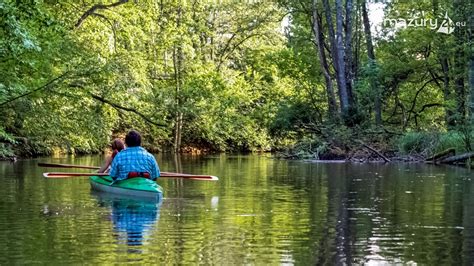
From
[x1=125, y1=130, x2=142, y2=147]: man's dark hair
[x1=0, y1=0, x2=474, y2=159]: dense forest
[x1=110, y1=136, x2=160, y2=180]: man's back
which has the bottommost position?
[x1=110, y1=136, x2=160, y2=180]: man's back

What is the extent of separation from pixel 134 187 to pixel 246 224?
4076 mm

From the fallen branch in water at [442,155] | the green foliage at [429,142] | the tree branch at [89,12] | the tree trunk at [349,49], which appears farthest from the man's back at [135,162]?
the tree trunk at [349,49]

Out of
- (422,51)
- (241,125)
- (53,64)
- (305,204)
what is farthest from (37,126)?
(241,125)

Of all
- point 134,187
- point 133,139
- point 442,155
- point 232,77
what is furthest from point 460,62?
point 232,77

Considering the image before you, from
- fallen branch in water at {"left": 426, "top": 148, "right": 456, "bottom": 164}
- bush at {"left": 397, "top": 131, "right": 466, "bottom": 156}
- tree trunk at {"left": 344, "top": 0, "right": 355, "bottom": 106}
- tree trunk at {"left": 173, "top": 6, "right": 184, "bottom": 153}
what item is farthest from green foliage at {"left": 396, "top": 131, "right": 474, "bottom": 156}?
tree trunk at {"left": 173, "top": 6, "right": 184, "bottom": 153}

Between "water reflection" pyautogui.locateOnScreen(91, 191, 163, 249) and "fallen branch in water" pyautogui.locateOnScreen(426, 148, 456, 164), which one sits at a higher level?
"fallen branch in water" pyautogui.locateOnScreen(426, 148, 456, 164)

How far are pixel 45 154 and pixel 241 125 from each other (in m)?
16.1

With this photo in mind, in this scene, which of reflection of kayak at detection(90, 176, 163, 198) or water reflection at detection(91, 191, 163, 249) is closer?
water reflection at detection(91, 191, 163, 249)

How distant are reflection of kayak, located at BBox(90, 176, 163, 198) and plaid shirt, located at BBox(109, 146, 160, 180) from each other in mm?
218

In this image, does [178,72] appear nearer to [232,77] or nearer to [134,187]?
[232,77]

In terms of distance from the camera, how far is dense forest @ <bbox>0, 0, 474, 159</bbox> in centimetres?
2242

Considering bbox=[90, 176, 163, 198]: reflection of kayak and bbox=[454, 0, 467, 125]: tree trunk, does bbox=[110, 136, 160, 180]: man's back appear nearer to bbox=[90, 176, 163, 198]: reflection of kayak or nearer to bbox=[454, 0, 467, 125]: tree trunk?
bbox=[90, 176, 163, 198]: reflection of kayak

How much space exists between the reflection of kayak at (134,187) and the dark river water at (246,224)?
0.17 m

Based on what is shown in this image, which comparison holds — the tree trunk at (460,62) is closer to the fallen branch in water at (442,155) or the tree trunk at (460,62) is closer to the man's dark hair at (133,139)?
the fallen branch in water at (442,155)
